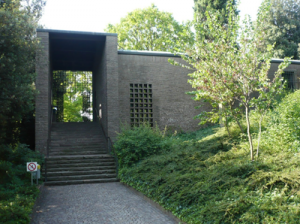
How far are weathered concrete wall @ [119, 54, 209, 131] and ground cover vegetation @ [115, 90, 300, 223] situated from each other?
4861 mm

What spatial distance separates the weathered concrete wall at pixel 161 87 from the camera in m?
16.5

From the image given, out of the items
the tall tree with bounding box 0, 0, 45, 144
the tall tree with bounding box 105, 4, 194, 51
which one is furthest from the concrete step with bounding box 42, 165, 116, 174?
the tall tree with bounding box 105, 4, 194, 51

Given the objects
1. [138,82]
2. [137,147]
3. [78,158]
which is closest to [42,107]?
[78,158]

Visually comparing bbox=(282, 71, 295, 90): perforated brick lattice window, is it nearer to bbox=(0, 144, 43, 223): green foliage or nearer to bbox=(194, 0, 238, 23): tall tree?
bbox=(194, 0, 238, 23): tall tree

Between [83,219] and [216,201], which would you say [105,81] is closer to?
[83,219]

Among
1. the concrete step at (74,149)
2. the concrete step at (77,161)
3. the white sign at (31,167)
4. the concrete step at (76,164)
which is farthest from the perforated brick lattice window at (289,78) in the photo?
the white sign at (31,167)

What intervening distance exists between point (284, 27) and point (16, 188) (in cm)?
2775

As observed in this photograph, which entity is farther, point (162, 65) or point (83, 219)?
point (162, 65)

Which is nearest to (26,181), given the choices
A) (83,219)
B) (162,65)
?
(83,219)

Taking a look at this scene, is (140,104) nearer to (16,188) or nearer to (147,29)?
(16,188)

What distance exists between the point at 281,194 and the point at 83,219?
409 centimetres

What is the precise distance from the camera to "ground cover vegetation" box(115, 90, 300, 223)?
5.06m

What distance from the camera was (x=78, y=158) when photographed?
42.5 feet

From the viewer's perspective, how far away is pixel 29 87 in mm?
9516
